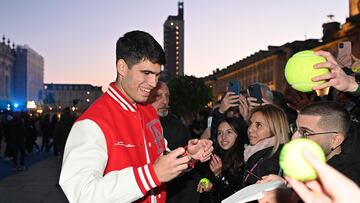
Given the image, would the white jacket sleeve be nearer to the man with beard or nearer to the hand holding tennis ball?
the man with beard

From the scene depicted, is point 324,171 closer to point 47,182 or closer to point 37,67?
point 47,182

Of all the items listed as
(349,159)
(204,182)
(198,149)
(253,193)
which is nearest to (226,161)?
(204,182)

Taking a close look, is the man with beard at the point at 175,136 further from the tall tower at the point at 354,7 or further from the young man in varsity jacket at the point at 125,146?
the tall tower at the point at 354,7

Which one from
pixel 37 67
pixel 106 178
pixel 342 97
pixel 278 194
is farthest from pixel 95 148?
pixel 37 67

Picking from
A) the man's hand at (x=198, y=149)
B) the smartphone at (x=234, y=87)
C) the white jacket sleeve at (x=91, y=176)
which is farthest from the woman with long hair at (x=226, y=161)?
the white jacket sleeve at (x=91, y=176)

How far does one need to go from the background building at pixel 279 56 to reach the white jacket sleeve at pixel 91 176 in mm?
25657

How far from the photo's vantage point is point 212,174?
17.8 feet

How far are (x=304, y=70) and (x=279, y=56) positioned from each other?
8552cm

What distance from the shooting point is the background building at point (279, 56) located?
53625mm

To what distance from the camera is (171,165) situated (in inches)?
86.0

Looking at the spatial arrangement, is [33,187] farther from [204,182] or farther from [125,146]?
[125,146]

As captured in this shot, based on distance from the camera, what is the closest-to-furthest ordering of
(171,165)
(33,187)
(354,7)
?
(171,165)
(33,187)
(354,7)

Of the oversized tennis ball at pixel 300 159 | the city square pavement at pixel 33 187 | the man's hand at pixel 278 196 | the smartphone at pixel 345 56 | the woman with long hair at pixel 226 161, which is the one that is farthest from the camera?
the city square pavement at pixel 33 187

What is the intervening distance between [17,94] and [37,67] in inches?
545
